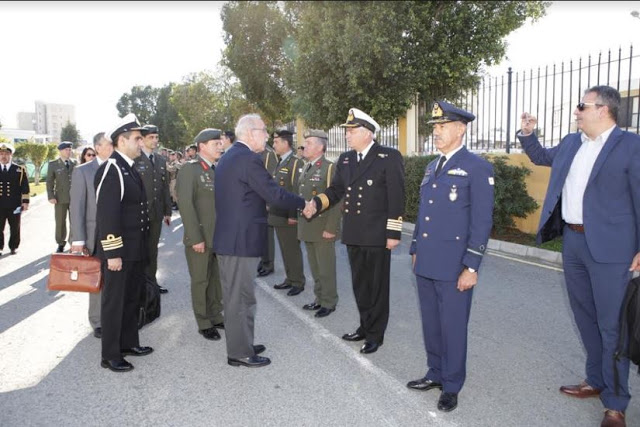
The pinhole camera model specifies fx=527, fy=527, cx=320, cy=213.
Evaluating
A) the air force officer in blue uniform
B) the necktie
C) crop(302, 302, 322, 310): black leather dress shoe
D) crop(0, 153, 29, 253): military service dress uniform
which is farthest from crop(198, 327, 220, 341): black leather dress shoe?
crop(0, 153, 29, 253): military service dress uniform

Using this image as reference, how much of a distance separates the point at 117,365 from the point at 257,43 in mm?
20279

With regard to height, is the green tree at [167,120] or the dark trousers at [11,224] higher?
the green tree at [167,120]

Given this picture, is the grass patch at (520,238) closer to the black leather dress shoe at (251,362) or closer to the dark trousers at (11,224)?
the black leather dress shoe at (251,362)

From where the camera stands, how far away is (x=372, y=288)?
15.9 ft

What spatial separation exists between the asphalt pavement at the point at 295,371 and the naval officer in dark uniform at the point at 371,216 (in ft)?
1.21

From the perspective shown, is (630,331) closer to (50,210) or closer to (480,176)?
(480,176)

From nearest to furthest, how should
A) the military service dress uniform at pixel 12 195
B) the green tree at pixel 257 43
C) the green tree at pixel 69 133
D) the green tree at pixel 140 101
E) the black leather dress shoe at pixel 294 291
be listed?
1. the black leather dress shoe at pixel 294 291
2. the military service dress uniform at pixel 12 195
3. the green tree at pixel 257 43
4. the green tree at pixel 140 101
5. the green tree at pixel 69 133

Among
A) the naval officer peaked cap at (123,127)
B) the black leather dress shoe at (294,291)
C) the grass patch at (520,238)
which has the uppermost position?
the naval officer peaked cap at (123,127)

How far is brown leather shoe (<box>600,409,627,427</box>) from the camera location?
3.26 meters

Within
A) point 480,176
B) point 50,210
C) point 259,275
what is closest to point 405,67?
point 259,275

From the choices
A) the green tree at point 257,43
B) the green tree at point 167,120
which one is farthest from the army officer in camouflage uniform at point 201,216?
the green tree at point 167,120

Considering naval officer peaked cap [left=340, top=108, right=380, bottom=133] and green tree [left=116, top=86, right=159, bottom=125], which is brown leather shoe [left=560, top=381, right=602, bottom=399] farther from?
green tree [left=116, top=86, right=159, bottom=125]

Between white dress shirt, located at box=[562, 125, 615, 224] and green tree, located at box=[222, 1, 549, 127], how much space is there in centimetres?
1016

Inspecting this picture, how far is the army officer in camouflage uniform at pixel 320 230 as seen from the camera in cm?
591
